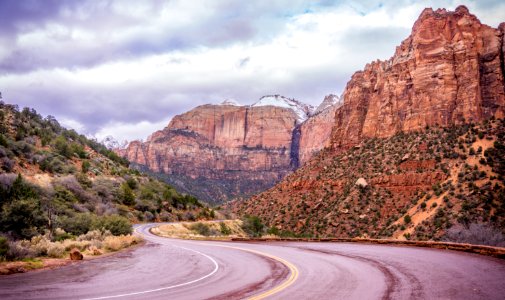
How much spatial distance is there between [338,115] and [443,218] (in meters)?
62.1

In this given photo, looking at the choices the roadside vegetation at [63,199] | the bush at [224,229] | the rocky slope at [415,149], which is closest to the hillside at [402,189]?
the rocky slope at [415,149]

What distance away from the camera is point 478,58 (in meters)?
75.0

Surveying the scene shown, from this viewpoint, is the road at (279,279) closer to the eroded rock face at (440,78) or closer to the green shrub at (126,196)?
the green shrub at (126,196)

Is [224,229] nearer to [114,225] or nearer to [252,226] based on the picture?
[252,226]

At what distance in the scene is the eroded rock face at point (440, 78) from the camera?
7206cm

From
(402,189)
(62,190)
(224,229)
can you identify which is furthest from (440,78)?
(62,190)

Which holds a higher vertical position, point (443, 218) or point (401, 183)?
point (401, 183)

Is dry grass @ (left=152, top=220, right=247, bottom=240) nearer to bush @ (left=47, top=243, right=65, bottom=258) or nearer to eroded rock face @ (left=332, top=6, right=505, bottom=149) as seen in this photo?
bush @ (left=47, top=243, right=65, bottom=258)

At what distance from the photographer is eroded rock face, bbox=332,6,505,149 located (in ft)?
236

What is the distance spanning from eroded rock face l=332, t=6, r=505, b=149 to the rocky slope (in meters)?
0.19

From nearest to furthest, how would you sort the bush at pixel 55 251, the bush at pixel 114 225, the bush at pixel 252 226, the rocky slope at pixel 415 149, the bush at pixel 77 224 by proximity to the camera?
the bush at pixel 55 251 → the bush at pixel 77 224 → the bush at pixel 114 225 → the rocky slope at pixel 415 149 → the bush at pixel 252 226

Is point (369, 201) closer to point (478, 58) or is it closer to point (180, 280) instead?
point (478, 58)

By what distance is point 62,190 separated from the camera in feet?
131

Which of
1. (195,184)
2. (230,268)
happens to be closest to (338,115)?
(230,268)
